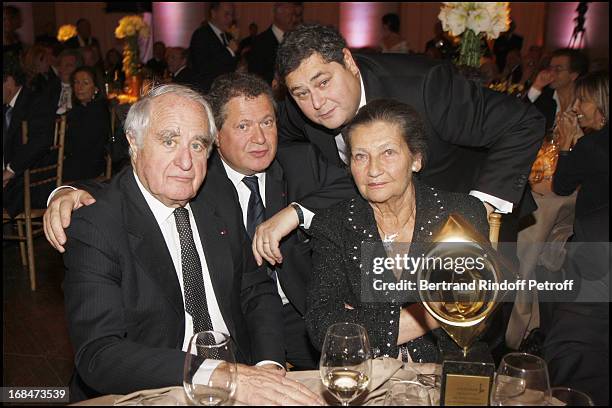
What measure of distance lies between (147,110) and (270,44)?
5227mm

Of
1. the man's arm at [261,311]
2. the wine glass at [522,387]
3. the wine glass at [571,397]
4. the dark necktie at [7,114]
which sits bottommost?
the man's arm at [261,311]

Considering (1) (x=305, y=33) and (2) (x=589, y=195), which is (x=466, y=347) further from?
(2) (x=589, y=195)

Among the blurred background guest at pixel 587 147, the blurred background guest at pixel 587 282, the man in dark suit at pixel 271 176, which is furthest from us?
the blurred background guest at pixel 587 147

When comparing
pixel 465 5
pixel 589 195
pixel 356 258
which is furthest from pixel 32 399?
pixel 465 5

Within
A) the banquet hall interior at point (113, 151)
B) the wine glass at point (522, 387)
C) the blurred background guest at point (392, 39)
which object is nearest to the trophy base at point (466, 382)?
the wine glass at point (522, 387)

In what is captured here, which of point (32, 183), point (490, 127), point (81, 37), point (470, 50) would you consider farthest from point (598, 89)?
point (81, 37)

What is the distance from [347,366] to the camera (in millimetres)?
1431

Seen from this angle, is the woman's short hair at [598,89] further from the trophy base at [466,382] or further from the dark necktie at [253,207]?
the trophy base at [466,382]

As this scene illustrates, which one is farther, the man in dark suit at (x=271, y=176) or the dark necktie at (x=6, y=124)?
the dark necktie at (x=6, y=124)

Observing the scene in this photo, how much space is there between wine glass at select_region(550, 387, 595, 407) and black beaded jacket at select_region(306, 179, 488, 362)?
2.05 feet

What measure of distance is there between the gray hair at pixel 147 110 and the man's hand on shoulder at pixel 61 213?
0.84ft

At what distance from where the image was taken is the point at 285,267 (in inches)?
106

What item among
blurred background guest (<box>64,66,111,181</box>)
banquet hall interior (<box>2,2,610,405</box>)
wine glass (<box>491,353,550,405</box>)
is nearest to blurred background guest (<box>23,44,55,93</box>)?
banquet hall interior (<box>2,2,610,405</box>)

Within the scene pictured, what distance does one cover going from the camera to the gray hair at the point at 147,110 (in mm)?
2096
